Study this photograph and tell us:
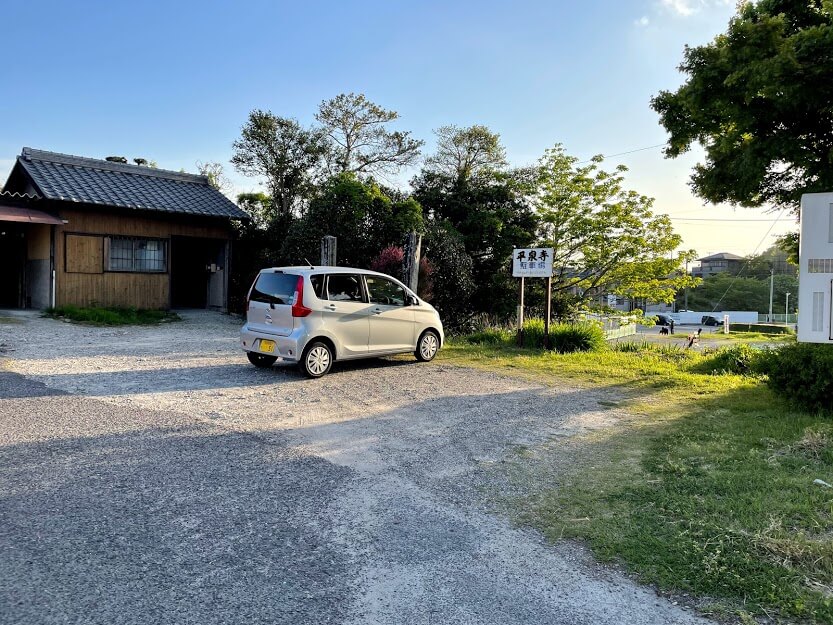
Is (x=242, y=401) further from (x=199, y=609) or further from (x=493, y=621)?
(x=493, y=621)

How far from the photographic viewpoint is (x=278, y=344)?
803cm

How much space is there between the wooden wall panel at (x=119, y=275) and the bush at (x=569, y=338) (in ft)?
34.0

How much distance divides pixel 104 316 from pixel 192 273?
4822 mm

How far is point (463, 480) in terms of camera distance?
14.2ft

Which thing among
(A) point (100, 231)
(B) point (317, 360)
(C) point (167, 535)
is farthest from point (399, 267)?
(C) point (167, 535)

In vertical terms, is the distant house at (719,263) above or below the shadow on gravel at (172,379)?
above

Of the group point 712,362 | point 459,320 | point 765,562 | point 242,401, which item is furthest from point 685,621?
point 459,320

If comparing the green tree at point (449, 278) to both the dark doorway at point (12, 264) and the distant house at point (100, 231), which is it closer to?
the distant house at point (100, 231)

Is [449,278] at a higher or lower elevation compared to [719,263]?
lower

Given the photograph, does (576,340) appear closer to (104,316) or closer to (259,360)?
(259,360)

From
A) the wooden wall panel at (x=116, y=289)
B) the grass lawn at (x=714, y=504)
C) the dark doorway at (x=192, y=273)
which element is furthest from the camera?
the dark doorway at (x=192, y=273)

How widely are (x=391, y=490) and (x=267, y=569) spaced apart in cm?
130

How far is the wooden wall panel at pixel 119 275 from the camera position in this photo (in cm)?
1478

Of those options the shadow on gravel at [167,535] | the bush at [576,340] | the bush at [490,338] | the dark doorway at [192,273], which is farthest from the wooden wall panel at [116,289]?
the shadow on gravel at [167,535]
